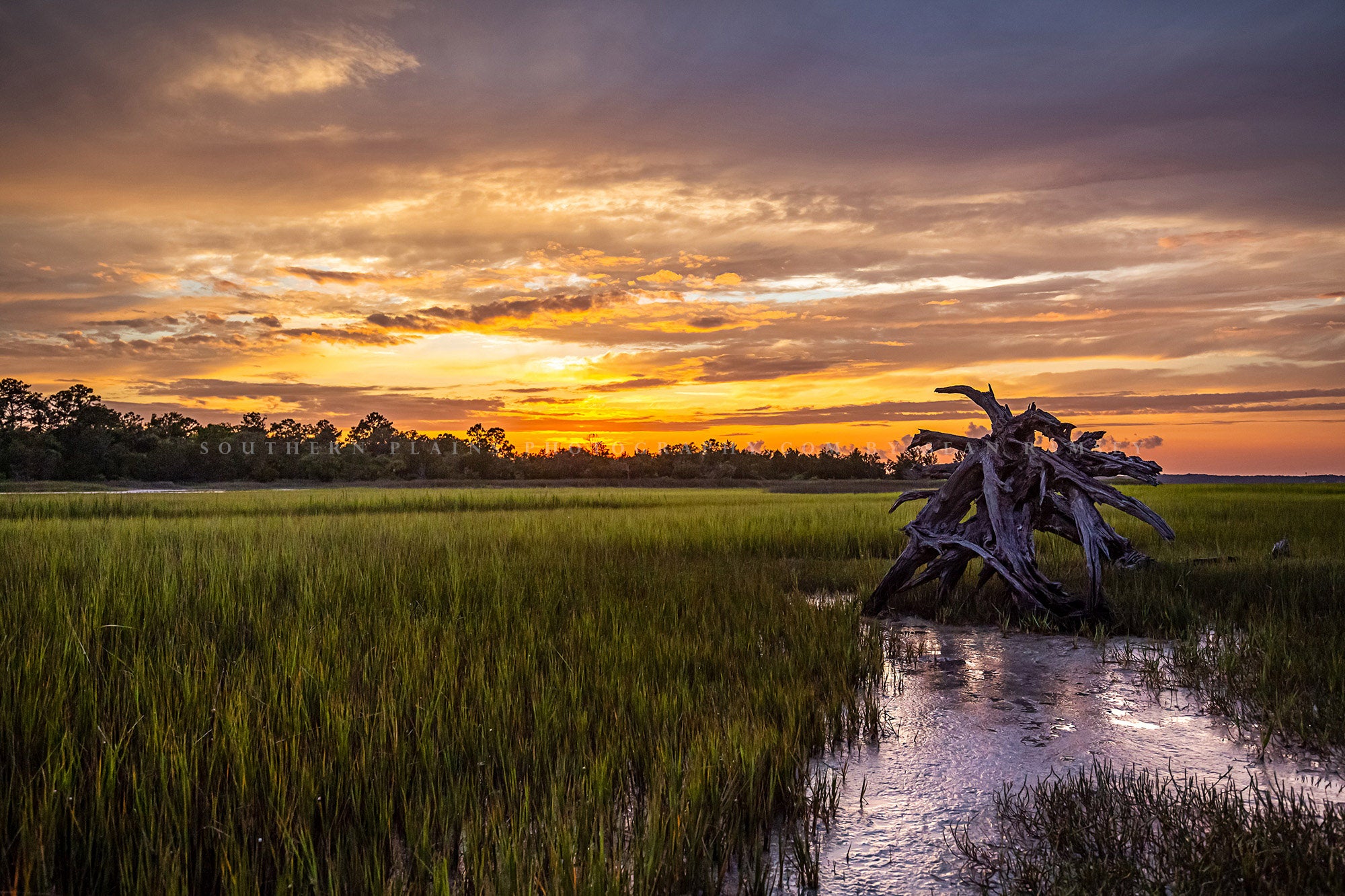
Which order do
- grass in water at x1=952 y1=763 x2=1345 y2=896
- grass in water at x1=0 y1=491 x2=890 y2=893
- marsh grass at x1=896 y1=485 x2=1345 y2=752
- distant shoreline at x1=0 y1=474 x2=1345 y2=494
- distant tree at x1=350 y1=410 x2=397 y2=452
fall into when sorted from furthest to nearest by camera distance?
distant tree at x1=350 y1=410 x2=397 y2=452 < distant shoreline at x1=0 y1=474 x2=1345 y2=494 < marsh grass at x1=896 y1=485 x2=1345 y2=752 < grass in water at x1=0 y1=491 x2=890 y2=893 < grass in water at x1=952 y1=763 x2=1345 y2=896

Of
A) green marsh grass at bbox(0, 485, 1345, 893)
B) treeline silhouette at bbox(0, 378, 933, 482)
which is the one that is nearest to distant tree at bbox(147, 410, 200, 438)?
treeline silhouette at bbox(0, 378, 933, 482)

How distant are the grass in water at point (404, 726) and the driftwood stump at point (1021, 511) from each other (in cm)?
123

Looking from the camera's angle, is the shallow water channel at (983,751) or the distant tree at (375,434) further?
the distant tree at (375,434)

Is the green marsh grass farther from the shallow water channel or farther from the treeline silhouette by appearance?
the treeline silhouette

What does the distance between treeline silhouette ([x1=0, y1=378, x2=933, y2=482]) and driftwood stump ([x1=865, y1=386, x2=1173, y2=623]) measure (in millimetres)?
47228

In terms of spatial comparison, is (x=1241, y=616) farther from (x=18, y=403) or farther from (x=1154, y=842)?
(x=18, y=403)

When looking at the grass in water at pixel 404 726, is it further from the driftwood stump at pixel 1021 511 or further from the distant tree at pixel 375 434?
the distant tree at pixel 375 434

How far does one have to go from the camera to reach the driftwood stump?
6766 mm

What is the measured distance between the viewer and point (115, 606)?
5918mm

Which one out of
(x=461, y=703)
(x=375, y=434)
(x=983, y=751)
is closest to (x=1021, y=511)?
(x=983, y=751)

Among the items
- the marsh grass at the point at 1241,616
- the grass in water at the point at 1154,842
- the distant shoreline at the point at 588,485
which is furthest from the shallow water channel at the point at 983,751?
the distant shoreline at the point at 588,485

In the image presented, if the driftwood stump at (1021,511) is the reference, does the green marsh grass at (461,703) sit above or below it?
below

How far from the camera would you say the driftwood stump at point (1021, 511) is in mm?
6766

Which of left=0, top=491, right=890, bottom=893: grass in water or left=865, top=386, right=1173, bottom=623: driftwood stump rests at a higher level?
left=865, top=386, right=1173, bottom=623: driftwood stump
